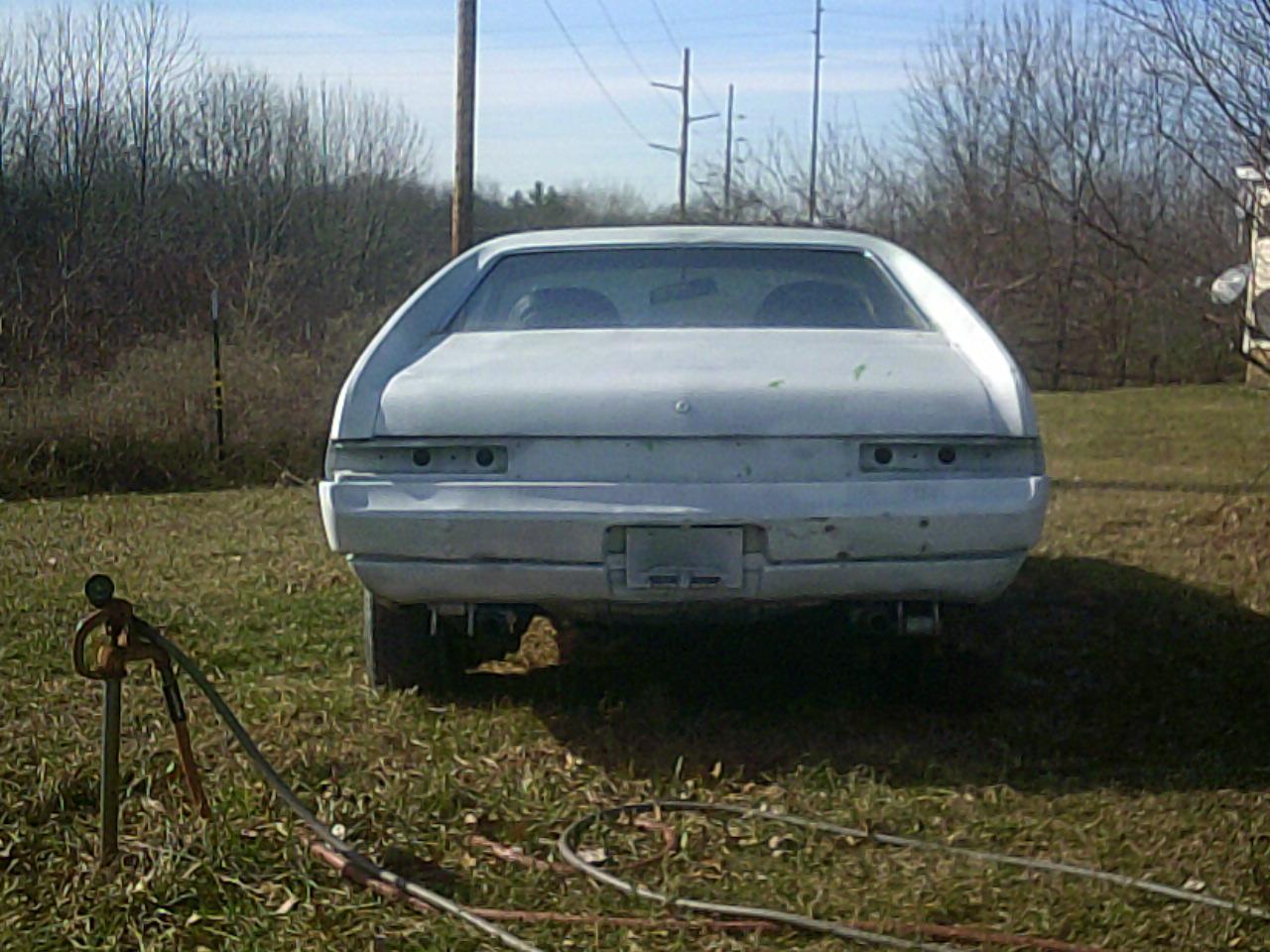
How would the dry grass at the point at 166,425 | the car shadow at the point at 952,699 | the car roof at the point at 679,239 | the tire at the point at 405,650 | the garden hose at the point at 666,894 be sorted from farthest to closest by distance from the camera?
the dry grass at the point at 166,425 < the car roof at the point at 679,239 < the tire at the point at 405,650 < the car shadow at the point at 952,699 < the garden hose at the point at 666,894

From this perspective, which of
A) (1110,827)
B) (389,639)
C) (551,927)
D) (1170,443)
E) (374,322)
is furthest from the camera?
(374,322)

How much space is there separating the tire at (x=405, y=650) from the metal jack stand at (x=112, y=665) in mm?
1181

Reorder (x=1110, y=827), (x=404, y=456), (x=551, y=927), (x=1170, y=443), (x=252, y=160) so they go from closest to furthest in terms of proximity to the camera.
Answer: (x=551, y=927) → (x=1110, y=827) → (x=404, y=456) → (x=1170, y=443) → (x=252, y=160)

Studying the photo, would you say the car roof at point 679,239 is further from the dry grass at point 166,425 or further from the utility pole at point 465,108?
the utility pole at point 465,108

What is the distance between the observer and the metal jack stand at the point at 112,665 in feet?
10.5

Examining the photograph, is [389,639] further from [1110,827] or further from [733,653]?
[1110,827]

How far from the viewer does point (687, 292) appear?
192 inches

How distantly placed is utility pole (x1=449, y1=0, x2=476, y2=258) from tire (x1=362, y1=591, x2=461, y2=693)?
1009 centimetres

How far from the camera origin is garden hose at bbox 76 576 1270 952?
301cm

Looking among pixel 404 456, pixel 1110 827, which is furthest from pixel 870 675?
pixel 404 456

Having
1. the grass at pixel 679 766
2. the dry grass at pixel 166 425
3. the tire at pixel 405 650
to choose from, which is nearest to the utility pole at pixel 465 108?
the dry grass at pixel 166 425

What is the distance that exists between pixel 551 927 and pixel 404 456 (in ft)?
4.43

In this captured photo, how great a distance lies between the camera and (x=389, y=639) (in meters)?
4.56

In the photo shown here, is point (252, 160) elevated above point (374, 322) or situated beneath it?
elevated above
